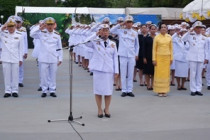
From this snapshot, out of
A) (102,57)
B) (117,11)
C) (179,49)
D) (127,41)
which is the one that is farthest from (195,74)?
(117,11)

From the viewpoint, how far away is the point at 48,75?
38.1 ft

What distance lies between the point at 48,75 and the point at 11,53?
114cm

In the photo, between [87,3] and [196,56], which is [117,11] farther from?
[196,56]

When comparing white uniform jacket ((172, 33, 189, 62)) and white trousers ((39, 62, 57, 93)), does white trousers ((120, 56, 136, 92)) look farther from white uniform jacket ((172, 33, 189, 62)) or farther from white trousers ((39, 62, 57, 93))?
white uniform jacket ((172, 33, 189, 62))

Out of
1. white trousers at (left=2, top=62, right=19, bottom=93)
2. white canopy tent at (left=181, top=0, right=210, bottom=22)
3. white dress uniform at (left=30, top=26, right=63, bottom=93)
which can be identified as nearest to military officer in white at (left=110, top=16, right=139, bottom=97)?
white dress uniform at (left=30, top=26, right=63, bottom=93)

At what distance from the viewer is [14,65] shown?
11.4 metres

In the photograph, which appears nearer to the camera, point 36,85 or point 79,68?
point 36,85

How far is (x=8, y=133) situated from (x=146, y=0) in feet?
135

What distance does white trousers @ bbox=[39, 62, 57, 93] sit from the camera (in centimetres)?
1141

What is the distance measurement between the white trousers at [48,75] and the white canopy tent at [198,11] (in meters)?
11.2

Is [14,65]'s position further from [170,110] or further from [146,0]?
[146,0]

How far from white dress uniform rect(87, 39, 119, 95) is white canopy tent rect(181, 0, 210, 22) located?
41.4 ft

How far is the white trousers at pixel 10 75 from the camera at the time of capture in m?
11.4

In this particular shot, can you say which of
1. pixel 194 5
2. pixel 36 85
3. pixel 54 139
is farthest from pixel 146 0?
pixel 54 139
